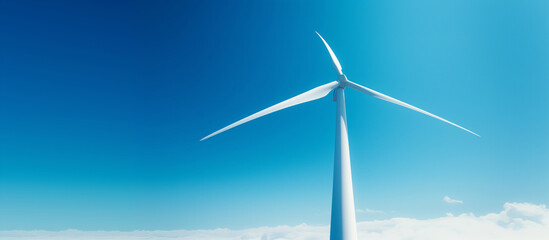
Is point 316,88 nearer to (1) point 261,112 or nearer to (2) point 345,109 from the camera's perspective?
(2) point 345,109

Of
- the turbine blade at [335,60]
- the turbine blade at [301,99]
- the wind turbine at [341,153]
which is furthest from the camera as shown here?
the turbine blade at [335,60]

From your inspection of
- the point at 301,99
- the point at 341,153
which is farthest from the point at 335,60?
the point at 341,153

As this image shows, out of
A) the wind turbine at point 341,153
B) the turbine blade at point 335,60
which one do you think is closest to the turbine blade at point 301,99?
the wind turbine at point 341,153

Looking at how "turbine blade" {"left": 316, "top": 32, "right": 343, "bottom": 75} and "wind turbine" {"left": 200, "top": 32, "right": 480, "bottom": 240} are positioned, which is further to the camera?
"turbine blade" {"left": 316, "top": 32, "right": 343, "bottom": 75}

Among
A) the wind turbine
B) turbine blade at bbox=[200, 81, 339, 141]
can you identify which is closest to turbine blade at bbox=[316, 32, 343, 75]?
the wind turbine

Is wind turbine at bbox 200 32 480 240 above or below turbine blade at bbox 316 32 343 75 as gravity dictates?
below

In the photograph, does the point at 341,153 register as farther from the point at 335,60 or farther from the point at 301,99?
the point at 335,60

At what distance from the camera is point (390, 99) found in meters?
33.2

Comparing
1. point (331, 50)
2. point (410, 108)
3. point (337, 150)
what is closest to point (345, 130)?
point (337, 150)

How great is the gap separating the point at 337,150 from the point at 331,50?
46.0ft

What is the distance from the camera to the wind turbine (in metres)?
25.4

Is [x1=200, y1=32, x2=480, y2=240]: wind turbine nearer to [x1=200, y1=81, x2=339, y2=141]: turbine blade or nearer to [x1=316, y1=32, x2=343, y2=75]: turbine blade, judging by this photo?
[x1=200, y1=81, x2=339, y2=141]: turbine blade

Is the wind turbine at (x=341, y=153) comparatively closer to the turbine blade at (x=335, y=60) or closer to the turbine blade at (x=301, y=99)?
the turbine blade at (x=301, y=99)

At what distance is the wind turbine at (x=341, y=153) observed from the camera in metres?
25.4
